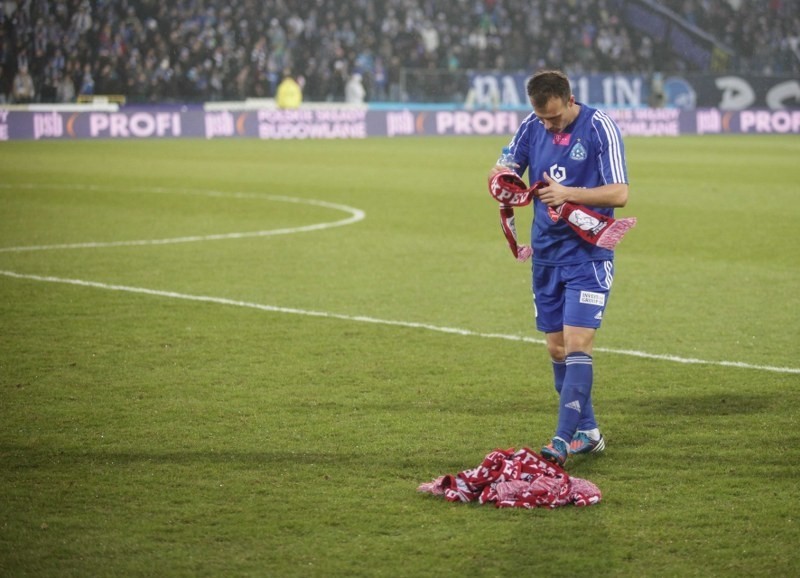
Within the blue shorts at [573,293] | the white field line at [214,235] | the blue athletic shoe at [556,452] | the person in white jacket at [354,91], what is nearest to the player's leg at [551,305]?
the blue shorts at [573,293]

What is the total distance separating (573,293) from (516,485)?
1.09m

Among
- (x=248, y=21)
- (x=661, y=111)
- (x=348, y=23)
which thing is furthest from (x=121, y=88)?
(x=661, y=111)

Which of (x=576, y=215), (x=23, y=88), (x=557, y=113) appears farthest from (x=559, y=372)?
(x=23, y=88)

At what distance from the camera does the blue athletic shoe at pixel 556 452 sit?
18.0 ft

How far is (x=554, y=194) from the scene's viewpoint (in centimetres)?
560

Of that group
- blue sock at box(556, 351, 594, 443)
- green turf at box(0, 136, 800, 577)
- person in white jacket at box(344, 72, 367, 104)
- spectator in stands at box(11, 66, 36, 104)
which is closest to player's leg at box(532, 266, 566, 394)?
blue sock at box(556, 351, 594, 443)

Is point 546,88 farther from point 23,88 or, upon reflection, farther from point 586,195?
point 23,88

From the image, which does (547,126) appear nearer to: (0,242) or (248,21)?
(0,242)

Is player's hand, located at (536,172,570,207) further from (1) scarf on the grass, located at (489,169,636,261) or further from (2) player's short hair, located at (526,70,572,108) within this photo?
(2) player's short hair, located at (526,70,572,108)

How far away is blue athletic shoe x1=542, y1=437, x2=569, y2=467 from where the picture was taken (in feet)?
18.0

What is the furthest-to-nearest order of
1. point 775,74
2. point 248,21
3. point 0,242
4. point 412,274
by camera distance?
1. point 775,74
2. point 248,21
3. point 0,242
4. point 412,274

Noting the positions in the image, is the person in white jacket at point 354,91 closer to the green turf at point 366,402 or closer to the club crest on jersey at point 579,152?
the green turf at point 366,402

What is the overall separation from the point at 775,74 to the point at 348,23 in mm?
16468

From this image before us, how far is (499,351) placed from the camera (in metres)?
8.48
